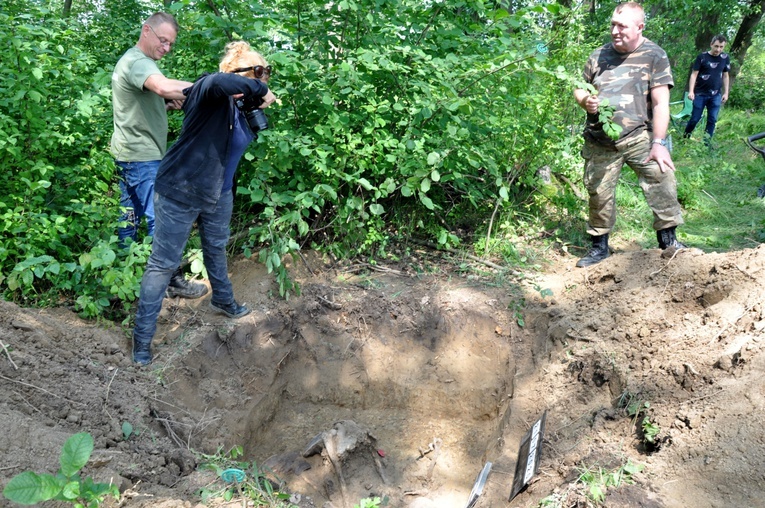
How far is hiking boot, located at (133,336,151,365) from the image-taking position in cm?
363

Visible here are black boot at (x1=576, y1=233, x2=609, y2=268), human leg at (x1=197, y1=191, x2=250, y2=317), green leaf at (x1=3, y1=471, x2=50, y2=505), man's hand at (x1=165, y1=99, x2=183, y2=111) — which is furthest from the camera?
black boot at (x1=576, y1=233, x2=609, y2=268)

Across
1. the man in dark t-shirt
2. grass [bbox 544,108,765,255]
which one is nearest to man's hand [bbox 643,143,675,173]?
grass [bbox 544,108,765,255]

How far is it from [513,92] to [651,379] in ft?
8.90

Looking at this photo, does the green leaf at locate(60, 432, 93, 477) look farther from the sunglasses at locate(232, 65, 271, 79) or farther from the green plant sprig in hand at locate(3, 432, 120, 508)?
the sunglasses at locate(232, 65, 271, 79)

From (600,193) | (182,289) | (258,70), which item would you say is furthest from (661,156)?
(182,289)

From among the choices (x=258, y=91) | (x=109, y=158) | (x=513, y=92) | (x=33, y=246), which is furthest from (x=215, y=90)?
(x=513, y=92)

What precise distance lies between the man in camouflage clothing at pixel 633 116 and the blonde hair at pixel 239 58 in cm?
250

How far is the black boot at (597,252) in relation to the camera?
4.93 metres

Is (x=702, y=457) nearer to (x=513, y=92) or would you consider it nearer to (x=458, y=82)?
(x=458, y=82)

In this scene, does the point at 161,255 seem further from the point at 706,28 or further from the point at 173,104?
the point at 706,28

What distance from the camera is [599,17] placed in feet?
41.6

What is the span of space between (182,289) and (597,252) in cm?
360

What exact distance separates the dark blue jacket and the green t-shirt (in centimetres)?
74

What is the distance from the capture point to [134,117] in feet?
13.0
